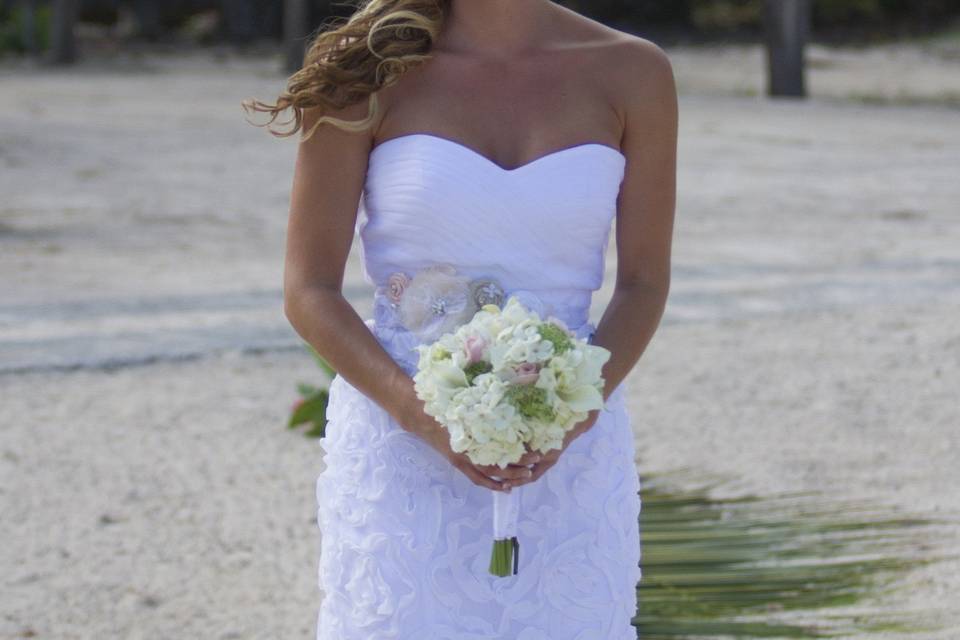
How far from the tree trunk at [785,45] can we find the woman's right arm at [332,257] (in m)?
17.2

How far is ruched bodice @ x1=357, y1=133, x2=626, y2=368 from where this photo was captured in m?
2.14

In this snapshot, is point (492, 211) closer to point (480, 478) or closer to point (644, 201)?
point (644, 201)

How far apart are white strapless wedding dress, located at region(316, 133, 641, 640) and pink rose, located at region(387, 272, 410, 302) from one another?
0.06 ft

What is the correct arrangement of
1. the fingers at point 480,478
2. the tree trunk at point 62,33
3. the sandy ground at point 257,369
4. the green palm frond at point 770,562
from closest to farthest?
the fingers at point 480,478, the green palm frond at point 770,562, the sandy ground at point 257,369, the tree trunk at point 62,33

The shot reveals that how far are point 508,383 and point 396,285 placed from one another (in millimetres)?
373

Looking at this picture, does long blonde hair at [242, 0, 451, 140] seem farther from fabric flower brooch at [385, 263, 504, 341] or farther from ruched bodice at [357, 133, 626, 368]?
fabric flower brooch at [385, 263, 504, 341]

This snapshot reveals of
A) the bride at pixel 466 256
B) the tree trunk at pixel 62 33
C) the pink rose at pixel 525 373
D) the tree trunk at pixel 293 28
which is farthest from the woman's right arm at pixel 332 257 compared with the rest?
the tree trunk at pixel 62 33

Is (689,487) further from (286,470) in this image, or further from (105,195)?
(105,195)

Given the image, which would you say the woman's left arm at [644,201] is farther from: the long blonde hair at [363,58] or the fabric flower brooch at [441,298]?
the long blonde hair at [363,58]

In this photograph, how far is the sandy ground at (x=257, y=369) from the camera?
4.29 m

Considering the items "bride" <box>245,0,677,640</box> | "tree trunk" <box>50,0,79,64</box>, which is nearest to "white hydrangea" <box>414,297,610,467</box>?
"bride" <box>245,0,677,640</box>

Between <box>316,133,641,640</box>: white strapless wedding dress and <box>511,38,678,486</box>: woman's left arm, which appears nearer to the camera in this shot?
<box>316,133,641,640</box>: white strapless wedding dress

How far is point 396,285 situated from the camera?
2.22 metres

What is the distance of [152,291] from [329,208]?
589 cm
